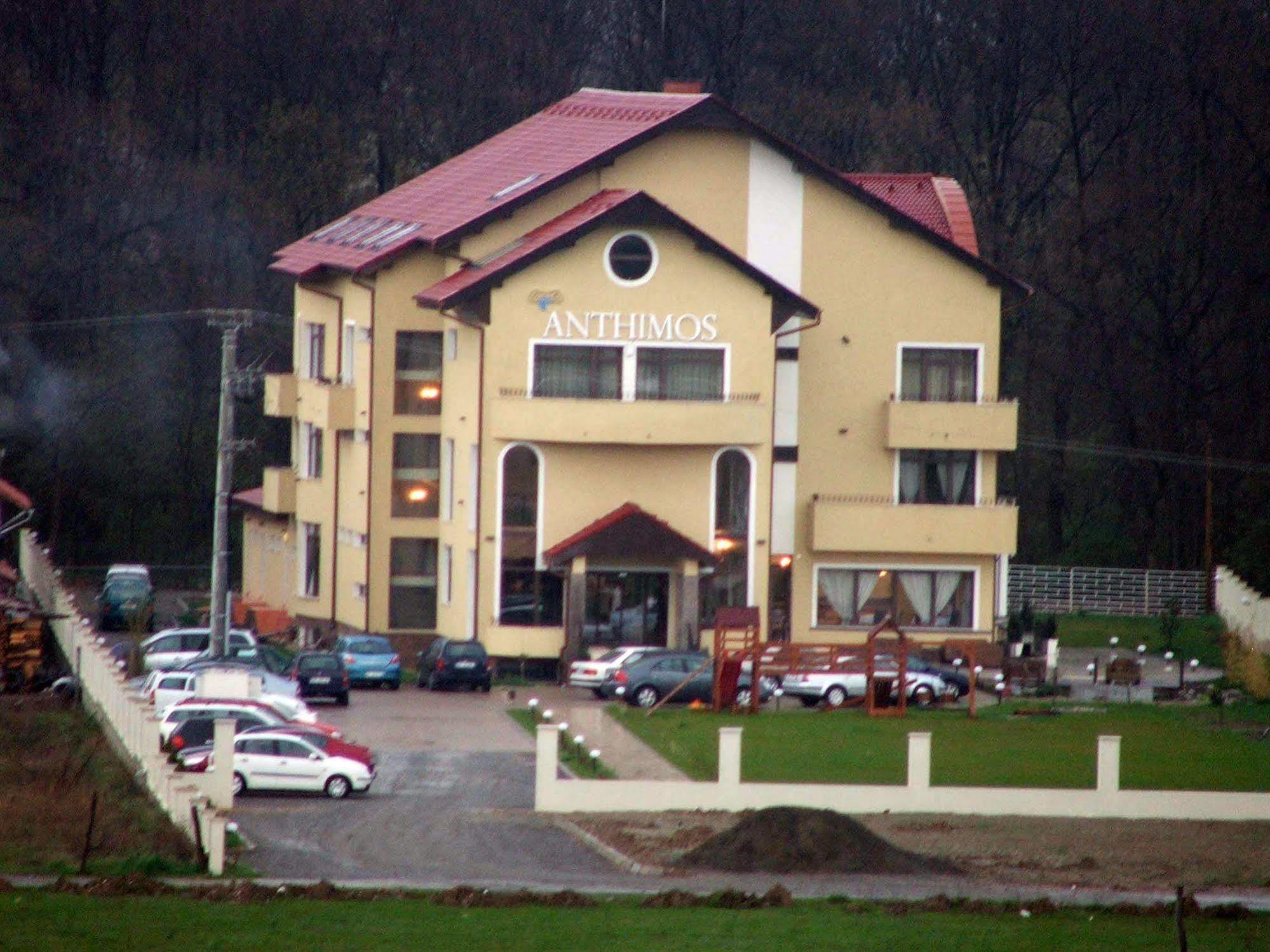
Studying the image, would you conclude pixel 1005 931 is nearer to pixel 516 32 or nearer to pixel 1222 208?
pixel 1222 208

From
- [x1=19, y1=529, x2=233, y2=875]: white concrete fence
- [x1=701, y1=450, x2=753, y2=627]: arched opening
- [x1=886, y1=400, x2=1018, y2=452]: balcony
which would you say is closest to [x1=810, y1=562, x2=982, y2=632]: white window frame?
[x1=701, y1=450, x2=753, y2=627]: arched opening

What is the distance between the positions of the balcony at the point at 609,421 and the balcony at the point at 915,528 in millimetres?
4402

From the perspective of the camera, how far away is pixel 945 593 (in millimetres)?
60719

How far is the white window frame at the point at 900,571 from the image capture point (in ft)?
198

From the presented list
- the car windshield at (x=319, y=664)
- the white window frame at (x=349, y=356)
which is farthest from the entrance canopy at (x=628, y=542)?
the white window frame at (x=349, y=356)

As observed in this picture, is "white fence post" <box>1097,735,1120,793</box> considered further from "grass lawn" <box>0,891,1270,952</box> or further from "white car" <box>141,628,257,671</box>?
"white car" <box>141,628,257,671</box>

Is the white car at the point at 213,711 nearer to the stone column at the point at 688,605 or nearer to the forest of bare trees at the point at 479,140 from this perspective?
the stone column at the point at 688,605

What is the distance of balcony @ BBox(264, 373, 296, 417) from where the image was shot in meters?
66.7

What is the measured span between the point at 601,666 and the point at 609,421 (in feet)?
18.8

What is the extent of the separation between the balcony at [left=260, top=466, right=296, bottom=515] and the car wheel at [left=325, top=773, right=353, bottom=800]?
26.2 meters

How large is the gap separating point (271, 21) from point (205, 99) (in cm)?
342

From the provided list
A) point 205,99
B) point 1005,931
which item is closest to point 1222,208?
point 205,99

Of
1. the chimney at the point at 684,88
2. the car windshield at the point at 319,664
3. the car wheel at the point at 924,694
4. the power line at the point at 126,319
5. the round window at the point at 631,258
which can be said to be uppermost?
the chimney at the point at 684,88

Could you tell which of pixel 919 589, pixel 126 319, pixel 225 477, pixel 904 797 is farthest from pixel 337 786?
pixel 126 319
